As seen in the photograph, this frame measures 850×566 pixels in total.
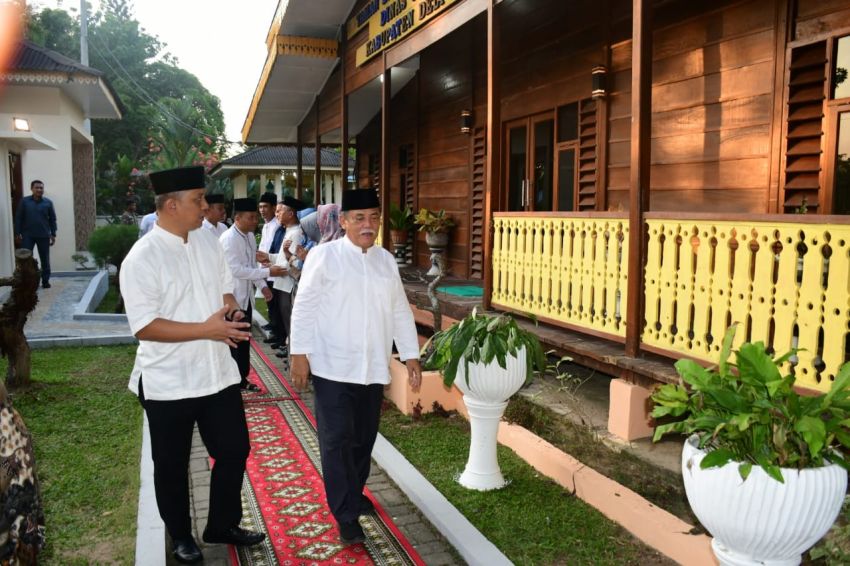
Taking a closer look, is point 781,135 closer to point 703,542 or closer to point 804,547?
point 703,542

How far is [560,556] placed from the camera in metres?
3.67

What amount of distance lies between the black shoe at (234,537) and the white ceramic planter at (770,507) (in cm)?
226

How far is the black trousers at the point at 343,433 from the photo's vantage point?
12.5ft

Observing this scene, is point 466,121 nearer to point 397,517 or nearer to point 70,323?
point 70,323

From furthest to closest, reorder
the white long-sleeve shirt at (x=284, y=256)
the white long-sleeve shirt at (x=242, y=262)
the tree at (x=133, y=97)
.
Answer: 1. the tree at (x=133, y=97)
2. the white long-sleeve shirt at (x=284, y=256)
3. the white long-sleeve shirt at (x=242, y=262)

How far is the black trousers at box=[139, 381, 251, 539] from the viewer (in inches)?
134

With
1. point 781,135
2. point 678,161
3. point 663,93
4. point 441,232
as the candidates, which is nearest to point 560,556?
point 781,135

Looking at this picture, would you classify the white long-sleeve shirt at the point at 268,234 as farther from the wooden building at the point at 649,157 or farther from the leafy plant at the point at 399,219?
the leafy plant at the point at 399,219

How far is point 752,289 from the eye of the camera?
415 centimetres

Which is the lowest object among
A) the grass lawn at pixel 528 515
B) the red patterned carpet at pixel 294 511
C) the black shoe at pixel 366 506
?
the red patterned carpet at pixel 294 511

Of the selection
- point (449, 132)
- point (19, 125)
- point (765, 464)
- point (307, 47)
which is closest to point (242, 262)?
point (765, 464)

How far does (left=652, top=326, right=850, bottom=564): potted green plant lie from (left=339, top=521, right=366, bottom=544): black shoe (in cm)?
180

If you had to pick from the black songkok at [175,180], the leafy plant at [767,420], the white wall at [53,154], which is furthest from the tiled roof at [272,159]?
the leafy plant at [767,420]

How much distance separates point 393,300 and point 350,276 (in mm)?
336
